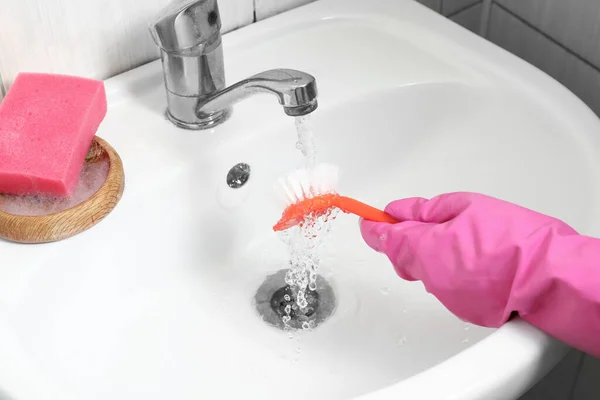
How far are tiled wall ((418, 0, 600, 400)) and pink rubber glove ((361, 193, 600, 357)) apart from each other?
0.36 meters

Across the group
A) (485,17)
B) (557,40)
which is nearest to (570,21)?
(557,40)

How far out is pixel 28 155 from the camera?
600 millimetres

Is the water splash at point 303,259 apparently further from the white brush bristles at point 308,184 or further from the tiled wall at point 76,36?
the tiled wall at point 76,36

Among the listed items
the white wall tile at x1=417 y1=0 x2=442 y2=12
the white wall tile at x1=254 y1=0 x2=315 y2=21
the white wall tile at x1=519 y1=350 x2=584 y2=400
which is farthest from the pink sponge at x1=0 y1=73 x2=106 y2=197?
the white wall tile at x1=519 y1=350 x2=584 y2=400

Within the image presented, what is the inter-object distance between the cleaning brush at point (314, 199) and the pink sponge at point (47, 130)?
0.17 metres

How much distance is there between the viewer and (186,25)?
25.2 inches

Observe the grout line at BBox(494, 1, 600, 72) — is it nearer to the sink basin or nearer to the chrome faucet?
the sink basin

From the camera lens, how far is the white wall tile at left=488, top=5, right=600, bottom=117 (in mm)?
847

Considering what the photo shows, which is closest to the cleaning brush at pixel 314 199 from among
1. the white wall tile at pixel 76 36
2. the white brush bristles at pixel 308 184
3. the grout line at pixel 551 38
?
the white brush bristles at pixel 308 184

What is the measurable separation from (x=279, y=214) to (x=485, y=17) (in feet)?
1.35

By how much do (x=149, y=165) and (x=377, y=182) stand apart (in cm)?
25

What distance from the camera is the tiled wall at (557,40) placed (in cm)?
83

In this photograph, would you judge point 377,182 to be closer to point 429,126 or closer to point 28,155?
point 429,126

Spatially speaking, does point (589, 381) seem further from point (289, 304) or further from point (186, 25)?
point (186, 25)
